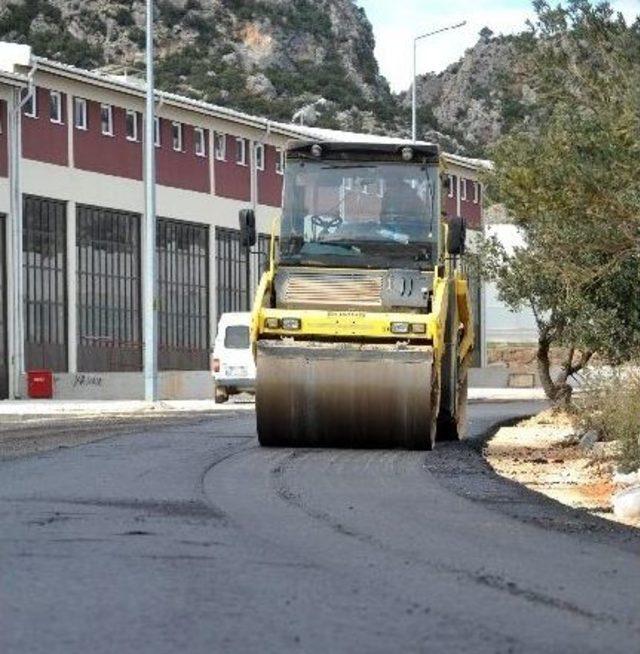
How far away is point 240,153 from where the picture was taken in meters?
75.8

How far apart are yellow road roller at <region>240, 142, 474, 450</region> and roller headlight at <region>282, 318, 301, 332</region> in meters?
0.01

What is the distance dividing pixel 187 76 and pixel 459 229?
123733 millimetres

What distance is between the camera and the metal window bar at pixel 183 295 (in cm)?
7119

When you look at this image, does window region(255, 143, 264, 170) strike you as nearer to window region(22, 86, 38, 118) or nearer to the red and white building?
the red and white building

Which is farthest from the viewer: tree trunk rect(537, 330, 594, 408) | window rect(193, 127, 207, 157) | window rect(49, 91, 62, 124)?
window rect(193, 127, 207, 157)

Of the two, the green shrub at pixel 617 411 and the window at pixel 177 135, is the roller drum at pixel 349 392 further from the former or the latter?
the window at pixel 177 135

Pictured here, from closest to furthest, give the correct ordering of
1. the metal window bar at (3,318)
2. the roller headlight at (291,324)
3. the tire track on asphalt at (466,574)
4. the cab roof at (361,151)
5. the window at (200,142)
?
the tire track on asphalt at (466,574)
the roller headlight at (291,324)
the cab roof at (361,151)
the metal window bar at (3,318)
the window at (200,142)

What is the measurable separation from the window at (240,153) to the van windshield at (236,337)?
24541 mm

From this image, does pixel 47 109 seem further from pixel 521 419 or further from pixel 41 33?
pixel 41 33

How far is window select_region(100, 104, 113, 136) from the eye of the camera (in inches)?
2667

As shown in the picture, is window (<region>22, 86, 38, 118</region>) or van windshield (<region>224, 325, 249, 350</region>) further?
window (<region>22, 86, 38, 118</region>)

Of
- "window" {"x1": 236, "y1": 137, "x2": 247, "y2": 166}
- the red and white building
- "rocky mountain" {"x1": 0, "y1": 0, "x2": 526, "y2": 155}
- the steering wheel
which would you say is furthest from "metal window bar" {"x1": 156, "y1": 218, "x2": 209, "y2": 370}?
"rocky mountain" {"x1": 0, "y1": 0, "x2": 526, "y2": 155}

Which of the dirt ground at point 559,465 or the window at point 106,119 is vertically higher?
the window at point 106,119

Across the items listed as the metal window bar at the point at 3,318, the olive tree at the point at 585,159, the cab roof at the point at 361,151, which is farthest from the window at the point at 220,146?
the cab roof at the point at 361,151
